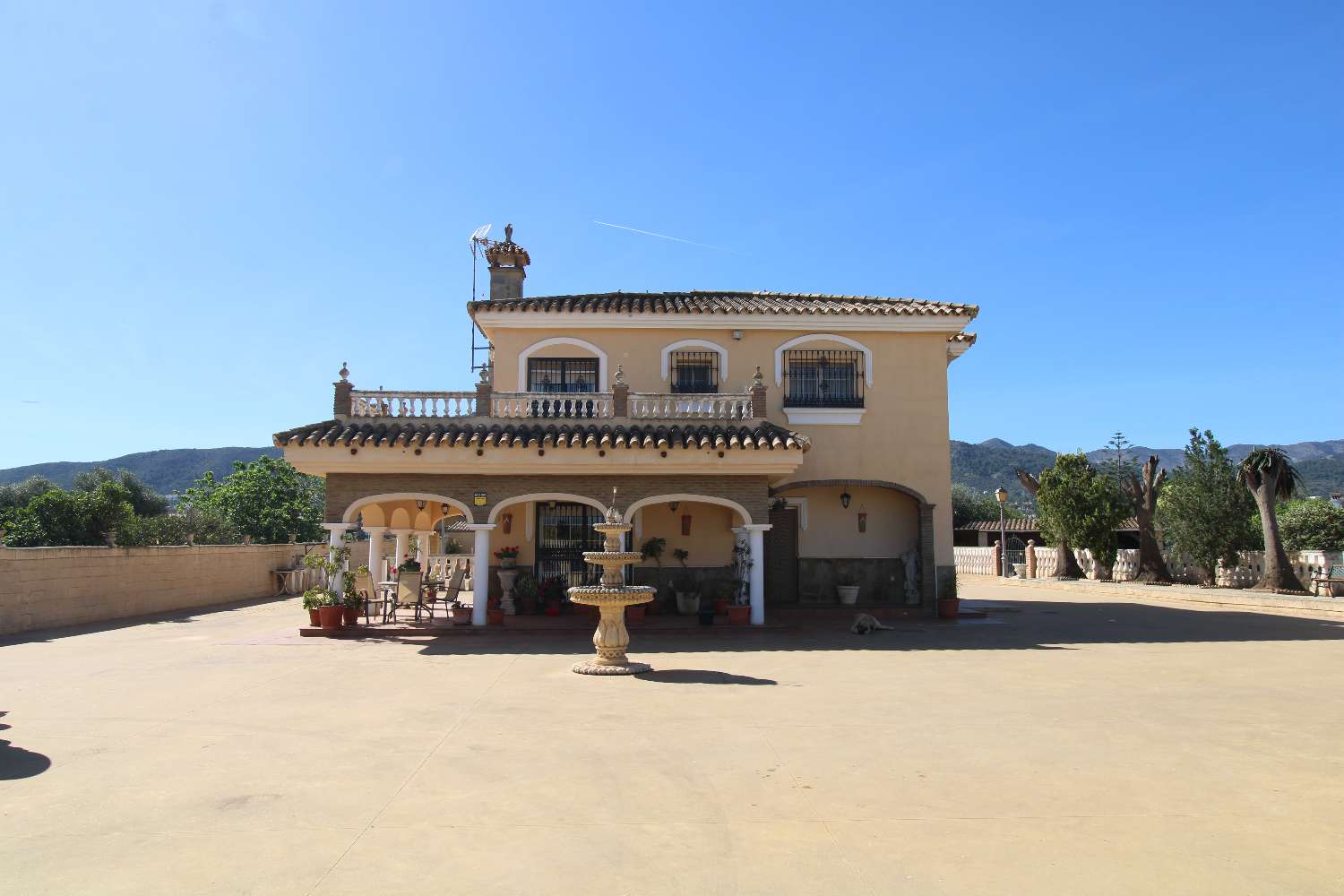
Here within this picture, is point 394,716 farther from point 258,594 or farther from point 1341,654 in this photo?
point 258,594

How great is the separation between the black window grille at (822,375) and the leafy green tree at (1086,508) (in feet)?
57.4

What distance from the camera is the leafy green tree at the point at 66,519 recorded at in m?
34.8

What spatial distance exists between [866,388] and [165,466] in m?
158

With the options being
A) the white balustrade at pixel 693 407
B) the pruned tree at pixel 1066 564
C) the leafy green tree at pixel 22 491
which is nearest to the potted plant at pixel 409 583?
the white balustrade at pixel 693 407

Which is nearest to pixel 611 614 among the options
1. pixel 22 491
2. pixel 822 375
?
pixel 822 375

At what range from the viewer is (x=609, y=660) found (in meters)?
11.6

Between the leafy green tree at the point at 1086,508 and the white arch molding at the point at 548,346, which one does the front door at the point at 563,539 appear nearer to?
the white arch molding at the point at 548,346

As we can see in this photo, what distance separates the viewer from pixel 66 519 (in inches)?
1388

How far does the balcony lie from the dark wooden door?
333 cm

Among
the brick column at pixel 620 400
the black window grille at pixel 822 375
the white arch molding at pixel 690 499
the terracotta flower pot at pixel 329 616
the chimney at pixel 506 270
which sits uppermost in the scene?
the chimney at pixel 506 270

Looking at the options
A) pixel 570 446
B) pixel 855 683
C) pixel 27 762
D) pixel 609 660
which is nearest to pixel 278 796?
pixel 27 762

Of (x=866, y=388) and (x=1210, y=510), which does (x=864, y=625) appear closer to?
(x=866, y=388)

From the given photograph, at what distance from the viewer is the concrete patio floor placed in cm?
456

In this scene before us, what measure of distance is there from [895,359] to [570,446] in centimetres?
819
